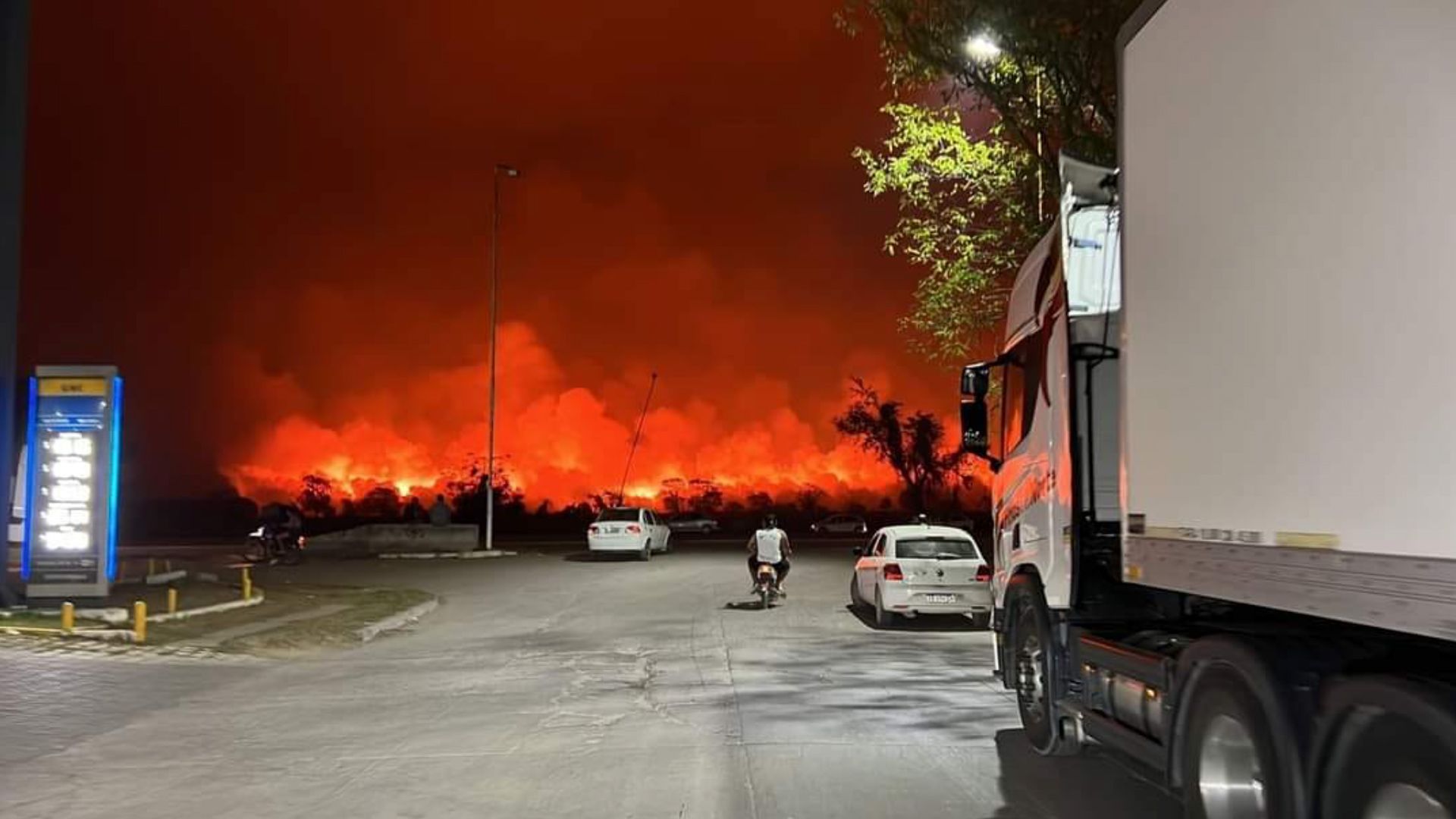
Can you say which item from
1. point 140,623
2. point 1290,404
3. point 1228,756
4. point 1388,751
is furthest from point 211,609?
point 1388,751

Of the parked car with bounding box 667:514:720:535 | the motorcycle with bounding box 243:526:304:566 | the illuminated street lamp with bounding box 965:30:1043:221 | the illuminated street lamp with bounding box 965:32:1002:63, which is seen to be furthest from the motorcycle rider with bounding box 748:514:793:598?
the parked car with bounding box 667:514:720:535

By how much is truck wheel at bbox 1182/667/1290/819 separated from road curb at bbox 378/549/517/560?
105 feet

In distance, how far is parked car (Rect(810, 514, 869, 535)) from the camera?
2781 inches

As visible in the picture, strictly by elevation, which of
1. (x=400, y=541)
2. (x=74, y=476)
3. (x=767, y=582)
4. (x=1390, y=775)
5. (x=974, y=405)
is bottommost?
(x=400, y=541)

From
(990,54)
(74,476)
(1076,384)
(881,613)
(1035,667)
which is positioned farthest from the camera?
(74,476)

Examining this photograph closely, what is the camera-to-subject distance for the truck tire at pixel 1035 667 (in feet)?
26.2

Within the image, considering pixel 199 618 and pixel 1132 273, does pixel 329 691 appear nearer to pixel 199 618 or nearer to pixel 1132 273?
pixel 199 618

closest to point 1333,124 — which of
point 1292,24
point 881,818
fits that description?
point 1292,24

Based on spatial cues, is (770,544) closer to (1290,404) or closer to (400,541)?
(1290,404)

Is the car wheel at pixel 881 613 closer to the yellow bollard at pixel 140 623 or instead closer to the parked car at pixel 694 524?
the yellow bollard at pixel 140 623

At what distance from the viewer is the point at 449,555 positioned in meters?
36.9

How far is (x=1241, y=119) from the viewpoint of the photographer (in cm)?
451

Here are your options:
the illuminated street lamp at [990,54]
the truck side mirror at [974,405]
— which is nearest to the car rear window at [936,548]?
the illuminated street lamp at [990,54]

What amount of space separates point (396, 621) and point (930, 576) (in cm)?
803
